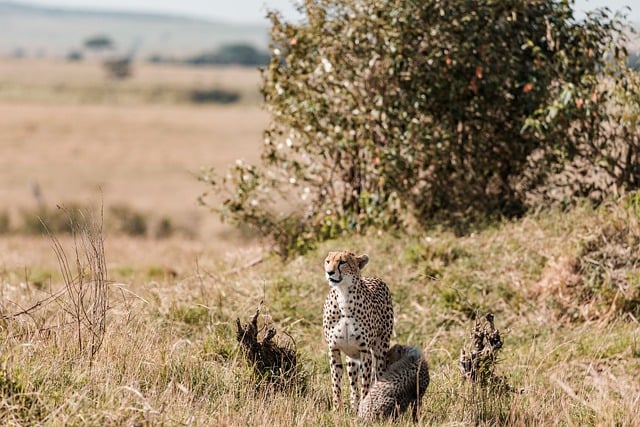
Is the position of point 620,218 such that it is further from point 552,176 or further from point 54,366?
point 54,366

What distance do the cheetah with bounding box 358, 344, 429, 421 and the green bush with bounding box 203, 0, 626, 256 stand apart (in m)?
4.20

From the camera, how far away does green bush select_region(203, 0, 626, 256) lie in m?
9.12

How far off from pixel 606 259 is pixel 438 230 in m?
1.82

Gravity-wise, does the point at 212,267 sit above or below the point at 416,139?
below

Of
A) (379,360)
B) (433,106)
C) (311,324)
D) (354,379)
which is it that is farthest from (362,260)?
(433,106)

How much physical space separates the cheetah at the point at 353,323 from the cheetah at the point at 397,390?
0.40ft

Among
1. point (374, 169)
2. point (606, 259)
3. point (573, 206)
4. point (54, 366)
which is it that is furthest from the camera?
point (374, 169)

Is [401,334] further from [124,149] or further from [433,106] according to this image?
[124,149]

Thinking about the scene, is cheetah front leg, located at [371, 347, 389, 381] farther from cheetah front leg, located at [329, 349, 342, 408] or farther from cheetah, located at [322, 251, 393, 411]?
cheetah front leg, located at [329, 349, 342, 408]

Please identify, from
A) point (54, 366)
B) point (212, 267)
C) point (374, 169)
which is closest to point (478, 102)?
point (374, 169)

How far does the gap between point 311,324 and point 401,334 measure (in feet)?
2.62

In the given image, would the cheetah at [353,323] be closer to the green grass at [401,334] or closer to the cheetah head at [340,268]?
the cheetah head at [340,268]

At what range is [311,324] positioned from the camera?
736 centimetres

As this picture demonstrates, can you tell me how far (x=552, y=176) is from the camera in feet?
30.8
